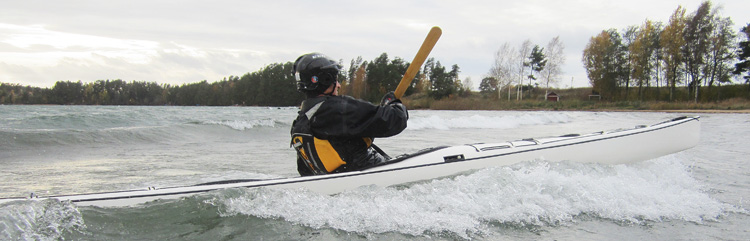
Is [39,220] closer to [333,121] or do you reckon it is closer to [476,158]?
[333,121]

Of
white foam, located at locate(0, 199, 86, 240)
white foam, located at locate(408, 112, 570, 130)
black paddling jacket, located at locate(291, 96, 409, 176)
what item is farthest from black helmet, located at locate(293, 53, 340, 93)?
white foam, located at locate(408, 112, 570, 130)

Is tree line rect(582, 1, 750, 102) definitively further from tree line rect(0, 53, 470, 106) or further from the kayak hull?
the kayak hull

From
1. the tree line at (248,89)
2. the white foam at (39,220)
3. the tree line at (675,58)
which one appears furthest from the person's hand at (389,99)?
the tree line at (248,89)

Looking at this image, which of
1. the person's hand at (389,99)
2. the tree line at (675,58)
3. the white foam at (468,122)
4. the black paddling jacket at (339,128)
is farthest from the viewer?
the tree line at (675,58)

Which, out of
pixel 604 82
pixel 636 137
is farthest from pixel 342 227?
pixel 604 82

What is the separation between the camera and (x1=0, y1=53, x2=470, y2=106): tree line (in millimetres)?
67688

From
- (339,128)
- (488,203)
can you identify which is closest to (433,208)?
(488,203)

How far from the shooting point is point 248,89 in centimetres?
8412

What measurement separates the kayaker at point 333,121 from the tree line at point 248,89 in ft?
187

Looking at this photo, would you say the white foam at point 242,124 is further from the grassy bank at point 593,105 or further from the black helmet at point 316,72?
the grassy bank at point 593,105

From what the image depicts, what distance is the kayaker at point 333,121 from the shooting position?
2.93 m

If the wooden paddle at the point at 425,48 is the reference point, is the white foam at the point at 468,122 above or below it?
below

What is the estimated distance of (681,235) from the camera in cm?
285

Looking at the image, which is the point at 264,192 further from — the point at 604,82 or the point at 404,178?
the point at 604,82
